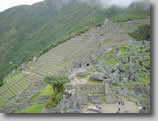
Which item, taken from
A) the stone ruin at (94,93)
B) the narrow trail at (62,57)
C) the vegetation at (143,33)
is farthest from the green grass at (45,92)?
the vegetation at (143,33)

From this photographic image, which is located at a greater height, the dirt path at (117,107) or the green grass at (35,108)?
the dirt path at (117,107)

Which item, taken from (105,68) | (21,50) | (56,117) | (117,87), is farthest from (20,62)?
(117,87)

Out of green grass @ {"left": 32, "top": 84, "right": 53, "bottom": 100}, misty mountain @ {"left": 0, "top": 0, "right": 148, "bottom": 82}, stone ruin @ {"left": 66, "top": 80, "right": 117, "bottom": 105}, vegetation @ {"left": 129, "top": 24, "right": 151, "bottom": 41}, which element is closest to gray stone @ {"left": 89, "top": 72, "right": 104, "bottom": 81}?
stone ruin @ {"left": 66, "top": 80, "right": 117, "bottom": 105}

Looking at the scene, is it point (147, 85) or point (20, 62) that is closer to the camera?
point (147, 85)

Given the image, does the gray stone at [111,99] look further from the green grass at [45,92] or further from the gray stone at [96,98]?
the green grass at [45,92]

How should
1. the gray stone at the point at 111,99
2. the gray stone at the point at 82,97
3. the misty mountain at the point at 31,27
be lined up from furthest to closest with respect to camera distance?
the misty mountain at the point at 31,27 → the gray stone at the point at 82,97 → the gray stone at the point at 111,99

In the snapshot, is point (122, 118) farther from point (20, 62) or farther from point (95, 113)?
point (20, 62)

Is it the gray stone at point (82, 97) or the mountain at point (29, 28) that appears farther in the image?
the mountain at point (29, 28)

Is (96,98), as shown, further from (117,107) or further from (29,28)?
(29,28)
